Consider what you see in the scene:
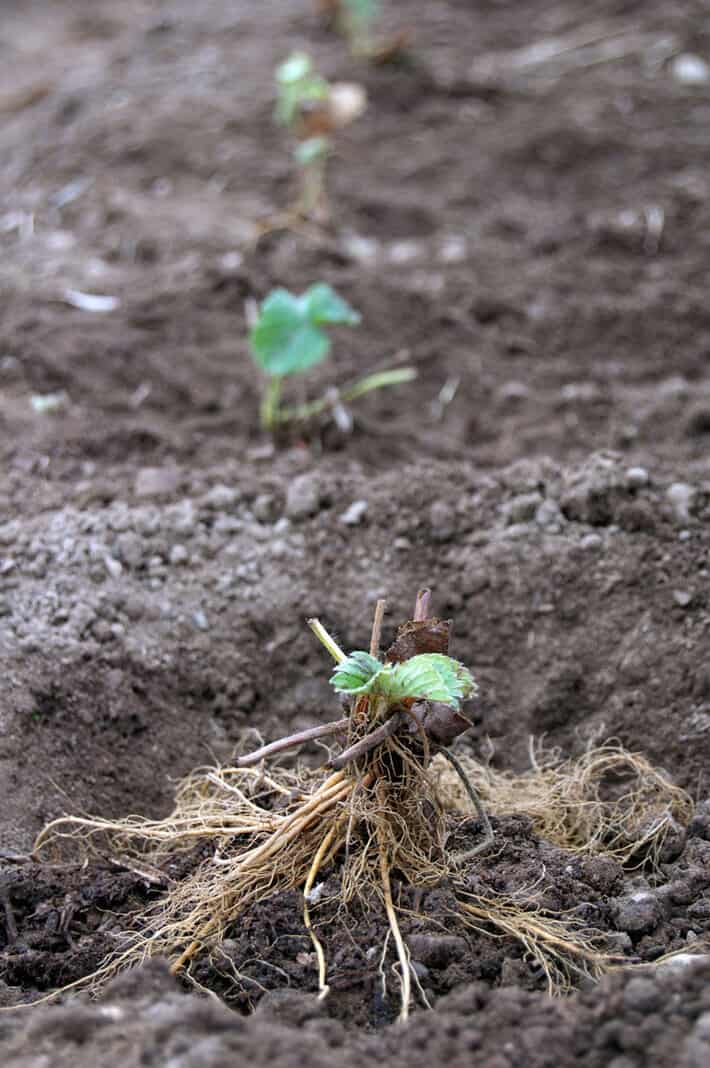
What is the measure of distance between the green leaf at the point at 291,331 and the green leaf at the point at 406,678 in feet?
3.18

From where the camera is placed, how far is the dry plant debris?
1.31m

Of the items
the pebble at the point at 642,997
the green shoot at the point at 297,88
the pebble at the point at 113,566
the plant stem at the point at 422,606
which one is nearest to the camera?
the pebble at the point at 642,997

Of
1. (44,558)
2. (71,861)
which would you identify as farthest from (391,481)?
(71,861)

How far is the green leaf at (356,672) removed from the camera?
1308 millimetres

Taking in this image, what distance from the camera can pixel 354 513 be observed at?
2.02 meters

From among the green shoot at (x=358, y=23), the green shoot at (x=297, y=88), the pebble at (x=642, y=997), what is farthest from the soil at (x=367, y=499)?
the green shoot at (x=297, y=88)

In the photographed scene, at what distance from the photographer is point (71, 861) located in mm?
1519

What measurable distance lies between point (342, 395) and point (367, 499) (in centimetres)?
43

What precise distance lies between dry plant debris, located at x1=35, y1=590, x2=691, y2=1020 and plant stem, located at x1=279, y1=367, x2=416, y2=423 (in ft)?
3.19

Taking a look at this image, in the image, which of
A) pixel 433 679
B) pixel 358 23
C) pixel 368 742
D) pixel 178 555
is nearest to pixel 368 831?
pixel 368 742

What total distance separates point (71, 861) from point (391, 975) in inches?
19.6

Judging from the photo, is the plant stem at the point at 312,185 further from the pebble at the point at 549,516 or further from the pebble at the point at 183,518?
the pebble at the point at 549,516

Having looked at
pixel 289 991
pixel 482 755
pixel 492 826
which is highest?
pixel 289 991

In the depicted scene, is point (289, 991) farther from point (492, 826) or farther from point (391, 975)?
point (492, 826)
